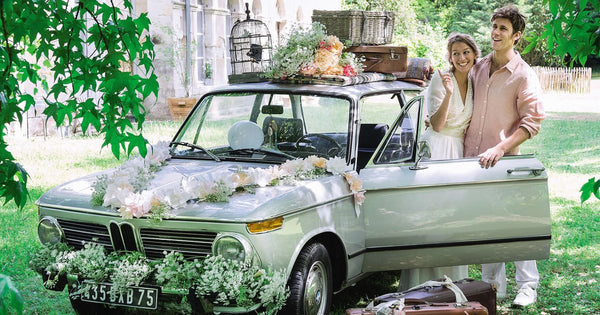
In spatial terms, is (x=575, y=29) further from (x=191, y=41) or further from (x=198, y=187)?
(x=191, y=41)

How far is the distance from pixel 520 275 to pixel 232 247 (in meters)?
2.84

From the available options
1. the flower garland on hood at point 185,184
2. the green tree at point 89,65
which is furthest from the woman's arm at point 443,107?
the green tree at point 89,65

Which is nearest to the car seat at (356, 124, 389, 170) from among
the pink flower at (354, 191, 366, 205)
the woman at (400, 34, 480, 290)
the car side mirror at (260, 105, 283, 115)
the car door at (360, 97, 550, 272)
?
the woman at (400, 34, 480, 290)

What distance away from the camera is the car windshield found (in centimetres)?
606

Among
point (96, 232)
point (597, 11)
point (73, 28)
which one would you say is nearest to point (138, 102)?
point (73, 28)

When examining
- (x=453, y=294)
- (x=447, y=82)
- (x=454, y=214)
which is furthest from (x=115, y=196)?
(x=447, y=82)

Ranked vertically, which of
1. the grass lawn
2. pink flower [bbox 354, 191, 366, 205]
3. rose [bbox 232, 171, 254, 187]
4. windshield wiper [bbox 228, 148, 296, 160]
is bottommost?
the grass lawn

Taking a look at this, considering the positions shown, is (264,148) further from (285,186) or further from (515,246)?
(515,246)

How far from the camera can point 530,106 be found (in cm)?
600

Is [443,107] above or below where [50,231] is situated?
above

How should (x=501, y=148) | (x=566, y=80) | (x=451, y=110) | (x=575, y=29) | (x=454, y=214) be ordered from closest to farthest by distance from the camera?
1. (x=575, y=29)
2. (x=454, y=214)
3. (x=501, y=148)
4. (x=451, y=110)
5. (x=566, y=80)

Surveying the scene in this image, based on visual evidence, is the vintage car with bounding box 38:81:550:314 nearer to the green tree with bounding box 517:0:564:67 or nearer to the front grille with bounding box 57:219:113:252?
the front grille with bounding box 57:219:113:252

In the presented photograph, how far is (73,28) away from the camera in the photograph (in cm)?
461

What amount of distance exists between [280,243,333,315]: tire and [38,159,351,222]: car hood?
13.5 inches
